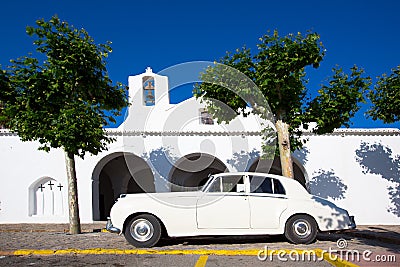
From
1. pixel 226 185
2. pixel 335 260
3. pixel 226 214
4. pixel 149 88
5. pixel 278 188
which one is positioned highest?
pixel 149 88

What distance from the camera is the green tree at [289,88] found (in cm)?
1028

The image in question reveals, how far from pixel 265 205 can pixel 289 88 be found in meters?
4.00

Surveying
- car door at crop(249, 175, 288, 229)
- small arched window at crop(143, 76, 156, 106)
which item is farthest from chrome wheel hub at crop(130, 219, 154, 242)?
small arched window at crop(143, 76, 156, 106)

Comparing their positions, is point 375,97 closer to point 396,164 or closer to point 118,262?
point 396,164

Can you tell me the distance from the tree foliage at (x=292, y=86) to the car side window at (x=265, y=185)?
3164mm

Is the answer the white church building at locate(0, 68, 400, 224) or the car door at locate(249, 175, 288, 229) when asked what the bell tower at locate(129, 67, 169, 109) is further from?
the car door at locate(249, 175, 288, 229)

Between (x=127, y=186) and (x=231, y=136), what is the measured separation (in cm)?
704

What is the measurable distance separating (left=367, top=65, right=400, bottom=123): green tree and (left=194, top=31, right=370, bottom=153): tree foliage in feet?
6.56

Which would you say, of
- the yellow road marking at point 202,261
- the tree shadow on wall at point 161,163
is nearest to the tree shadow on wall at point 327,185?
the tree shadow on wall at point 161,163

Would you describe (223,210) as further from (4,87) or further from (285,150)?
(4,87)

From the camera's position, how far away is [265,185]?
7.71 metres

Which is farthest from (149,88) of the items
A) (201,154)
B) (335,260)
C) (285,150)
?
(335,260)

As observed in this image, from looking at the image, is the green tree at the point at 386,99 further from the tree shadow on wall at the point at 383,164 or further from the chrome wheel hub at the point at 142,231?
the chrome wheel hub at the point at 142,231

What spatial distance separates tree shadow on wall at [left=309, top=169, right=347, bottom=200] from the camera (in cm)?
1503
